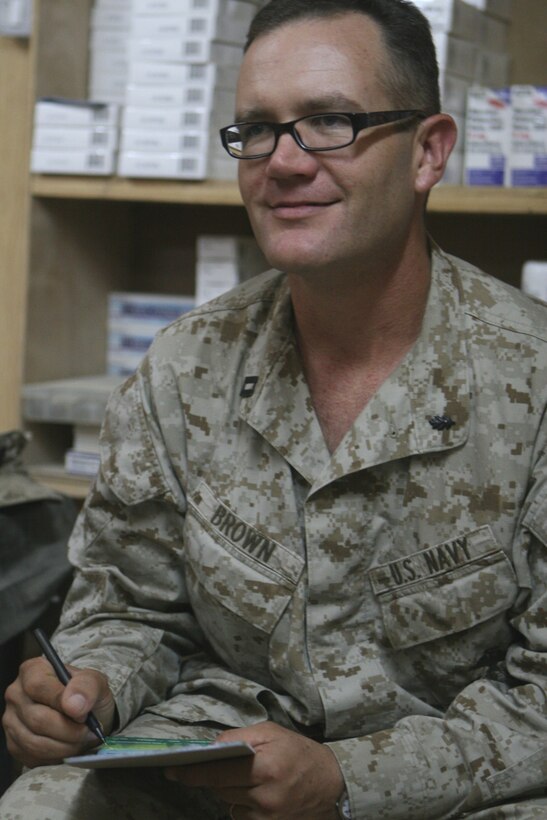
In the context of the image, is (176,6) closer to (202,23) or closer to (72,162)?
(202,23)

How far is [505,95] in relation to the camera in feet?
6.44

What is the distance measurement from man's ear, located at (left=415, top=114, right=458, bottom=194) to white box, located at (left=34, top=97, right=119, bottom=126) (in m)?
1.01

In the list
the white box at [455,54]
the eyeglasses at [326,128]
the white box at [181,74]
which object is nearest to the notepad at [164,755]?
the eyeglasses at [326,128]

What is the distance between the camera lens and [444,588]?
132 centimetres

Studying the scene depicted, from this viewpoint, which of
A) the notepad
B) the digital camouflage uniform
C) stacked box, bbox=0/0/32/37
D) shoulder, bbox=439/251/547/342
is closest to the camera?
the notepad

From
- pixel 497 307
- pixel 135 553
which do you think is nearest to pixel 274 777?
pixel 135 553

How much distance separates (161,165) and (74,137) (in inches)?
8.2

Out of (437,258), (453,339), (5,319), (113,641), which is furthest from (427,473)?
(5,319)

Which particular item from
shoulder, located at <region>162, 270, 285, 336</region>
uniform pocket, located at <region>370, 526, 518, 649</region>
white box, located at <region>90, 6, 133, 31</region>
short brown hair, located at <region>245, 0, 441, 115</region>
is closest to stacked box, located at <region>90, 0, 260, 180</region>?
white box, located at <region>90, 6, 133, 31</region>

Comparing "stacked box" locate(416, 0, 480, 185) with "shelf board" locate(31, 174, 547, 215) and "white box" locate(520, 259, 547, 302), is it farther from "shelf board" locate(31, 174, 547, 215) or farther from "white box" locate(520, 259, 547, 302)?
"white box" locate(520, 259, 547, 302)

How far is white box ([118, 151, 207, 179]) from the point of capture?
6.99ft

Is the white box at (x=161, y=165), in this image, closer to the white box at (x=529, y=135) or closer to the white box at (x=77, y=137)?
the white box at (x=77, y=137)

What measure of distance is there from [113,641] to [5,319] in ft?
3.78

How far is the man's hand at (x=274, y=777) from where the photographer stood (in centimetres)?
114
